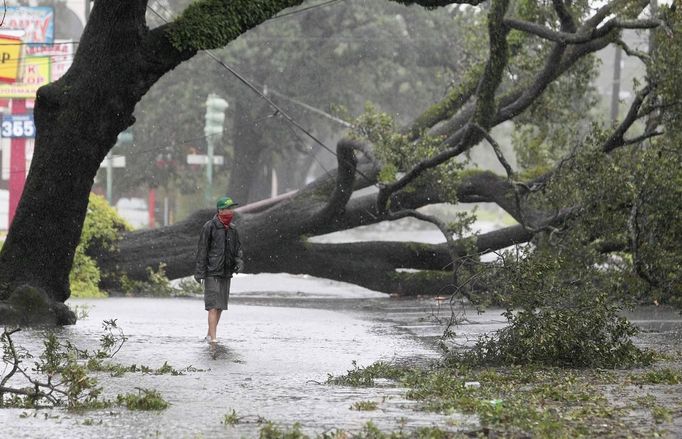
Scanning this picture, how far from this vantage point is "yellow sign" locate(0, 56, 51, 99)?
43.5 m

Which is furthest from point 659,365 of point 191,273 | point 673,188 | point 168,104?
point 168,104

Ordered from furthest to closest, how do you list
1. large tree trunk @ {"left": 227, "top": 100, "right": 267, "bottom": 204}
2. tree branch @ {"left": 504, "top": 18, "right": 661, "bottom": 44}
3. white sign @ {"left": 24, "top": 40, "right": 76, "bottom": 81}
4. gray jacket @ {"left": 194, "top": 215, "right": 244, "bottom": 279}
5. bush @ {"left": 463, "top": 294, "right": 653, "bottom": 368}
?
1. large tree trunk @ {"left": 227, "top": 100, "right": 267, "bottom": 204}
2. white sign @ {"left": 24, "top": 40, "right": 76, "bottom": 81}
3. tree branch @ {"left": 504, "top": 18, "right": 661, "bottom": 44}
4. gray jacket @ {"left": 194, "top": 215, "right": 244, "bottom": 279}
5. bush @ {"left": 463, "top": 294, "right": 653, "bottom": 368}

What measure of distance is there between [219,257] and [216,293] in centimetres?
40

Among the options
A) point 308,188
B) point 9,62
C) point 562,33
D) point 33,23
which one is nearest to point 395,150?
point 562,33

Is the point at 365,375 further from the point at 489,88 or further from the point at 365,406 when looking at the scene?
the point at 489,88

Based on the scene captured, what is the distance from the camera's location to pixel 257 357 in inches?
472

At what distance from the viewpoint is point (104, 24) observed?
1427 centimetres

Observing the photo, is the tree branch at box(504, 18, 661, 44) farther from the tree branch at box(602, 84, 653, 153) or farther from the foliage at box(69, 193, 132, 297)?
the foliage at box(69, 193, 132, 297)

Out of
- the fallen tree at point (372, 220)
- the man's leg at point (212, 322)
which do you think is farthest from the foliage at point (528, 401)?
the fallen tree at point (372, 220)

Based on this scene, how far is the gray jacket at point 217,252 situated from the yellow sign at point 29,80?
1226 inches

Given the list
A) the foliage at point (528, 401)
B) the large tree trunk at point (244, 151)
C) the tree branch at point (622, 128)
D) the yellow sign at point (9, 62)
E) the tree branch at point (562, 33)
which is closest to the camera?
the foliage at point (528, 401)

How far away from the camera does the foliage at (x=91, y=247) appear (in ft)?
72.2

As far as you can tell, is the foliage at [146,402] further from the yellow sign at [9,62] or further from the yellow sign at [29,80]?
the yellow sign at [29,80]

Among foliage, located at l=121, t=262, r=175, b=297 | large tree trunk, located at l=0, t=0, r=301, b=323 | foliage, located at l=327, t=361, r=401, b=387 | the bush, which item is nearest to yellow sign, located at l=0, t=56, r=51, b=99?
foliage, located at l=121, t=262, r=175, b=297
